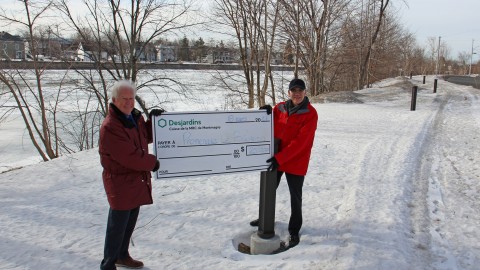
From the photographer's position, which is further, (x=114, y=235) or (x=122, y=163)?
(x=114, y=235)

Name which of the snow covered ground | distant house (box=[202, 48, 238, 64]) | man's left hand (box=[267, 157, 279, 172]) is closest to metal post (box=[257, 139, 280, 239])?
man's left hand (box=[267, 157, 279, 172])

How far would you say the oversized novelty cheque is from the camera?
3318mm

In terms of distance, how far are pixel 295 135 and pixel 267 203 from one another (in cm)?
73

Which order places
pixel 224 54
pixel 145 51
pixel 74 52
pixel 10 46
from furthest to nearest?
pixel 224 54
pixel 145 51
pixel 74 52
pixel 10 46

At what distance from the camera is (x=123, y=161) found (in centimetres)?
288

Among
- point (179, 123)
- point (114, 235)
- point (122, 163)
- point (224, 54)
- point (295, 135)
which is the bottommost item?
point (114, 235)

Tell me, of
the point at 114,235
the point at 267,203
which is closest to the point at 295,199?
the point at 267,203

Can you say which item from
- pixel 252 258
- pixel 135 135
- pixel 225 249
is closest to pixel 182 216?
pixel 225 249

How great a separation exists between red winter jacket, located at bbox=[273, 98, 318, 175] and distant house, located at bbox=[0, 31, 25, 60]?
42.1 feet

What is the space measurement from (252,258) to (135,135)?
160cm

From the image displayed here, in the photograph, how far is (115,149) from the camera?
9.36 ft

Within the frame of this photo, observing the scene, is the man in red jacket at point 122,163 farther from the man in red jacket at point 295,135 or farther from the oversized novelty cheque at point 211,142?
the man in red jacket at point 295,135

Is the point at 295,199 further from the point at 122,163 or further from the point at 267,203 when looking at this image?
the point at 122,163

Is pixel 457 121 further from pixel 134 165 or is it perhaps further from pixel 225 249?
pixel 134 165
